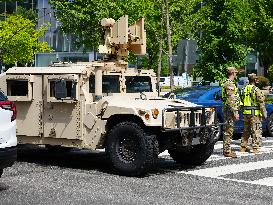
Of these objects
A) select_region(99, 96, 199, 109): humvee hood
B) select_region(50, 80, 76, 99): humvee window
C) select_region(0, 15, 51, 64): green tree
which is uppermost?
select_region(0, 15, 51, 64): green tree

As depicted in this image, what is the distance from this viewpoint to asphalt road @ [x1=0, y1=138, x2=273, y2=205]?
8.29 metres

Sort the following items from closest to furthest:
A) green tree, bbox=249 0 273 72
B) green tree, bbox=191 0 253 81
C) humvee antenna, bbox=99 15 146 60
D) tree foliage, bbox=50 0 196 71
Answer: humvee antenna, bbox=99 15 146 60 < green tree, bbox=191 0 253 81 < tree foliage, bbox=50 0 196 71 < green tree, bbox=249 0 273 72

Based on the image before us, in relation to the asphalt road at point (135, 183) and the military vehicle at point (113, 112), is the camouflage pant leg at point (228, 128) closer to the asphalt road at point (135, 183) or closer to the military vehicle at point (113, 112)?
the asphalt road at point (135, 183)

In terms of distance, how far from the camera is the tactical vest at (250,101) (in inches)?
539

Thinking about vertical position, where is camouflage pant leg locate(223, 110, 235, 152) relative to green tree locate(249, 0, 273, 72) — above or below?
below

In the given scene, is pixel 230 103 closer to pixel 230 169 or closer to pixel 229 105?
pixel 229 105

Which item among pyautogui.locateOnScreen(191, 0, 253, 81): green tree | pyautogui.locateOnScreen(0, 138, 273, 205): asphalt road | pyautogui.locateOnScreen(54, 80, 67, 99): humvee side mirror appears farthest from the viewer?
pyautogui.locateOnScreen(191, 0, 253, 81): green tree

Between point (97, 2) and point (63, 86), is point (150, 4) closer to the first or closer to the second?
point (97, 2)

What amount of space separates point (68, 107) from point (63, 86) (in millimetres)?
393

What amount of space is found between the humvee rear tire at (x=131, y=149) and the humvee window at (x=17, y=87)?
1.96 m

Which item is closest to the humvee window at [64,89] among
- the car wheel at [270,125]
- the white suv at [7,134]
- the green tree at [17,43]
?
the white suv at [7,134]

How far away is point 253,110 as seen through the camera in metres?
13.7

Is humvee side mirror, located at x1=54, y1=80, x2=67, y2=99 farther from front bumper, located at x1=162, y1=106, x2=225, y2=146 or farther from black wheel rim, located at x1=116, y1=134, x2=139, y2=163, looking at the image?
front bumper, located at x1=162, y1=106, x2=225, y2=146

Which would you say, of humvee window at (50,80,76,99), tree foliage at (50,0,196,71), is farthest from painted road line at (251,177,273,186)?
tree foliage at (50,0,196,71)
